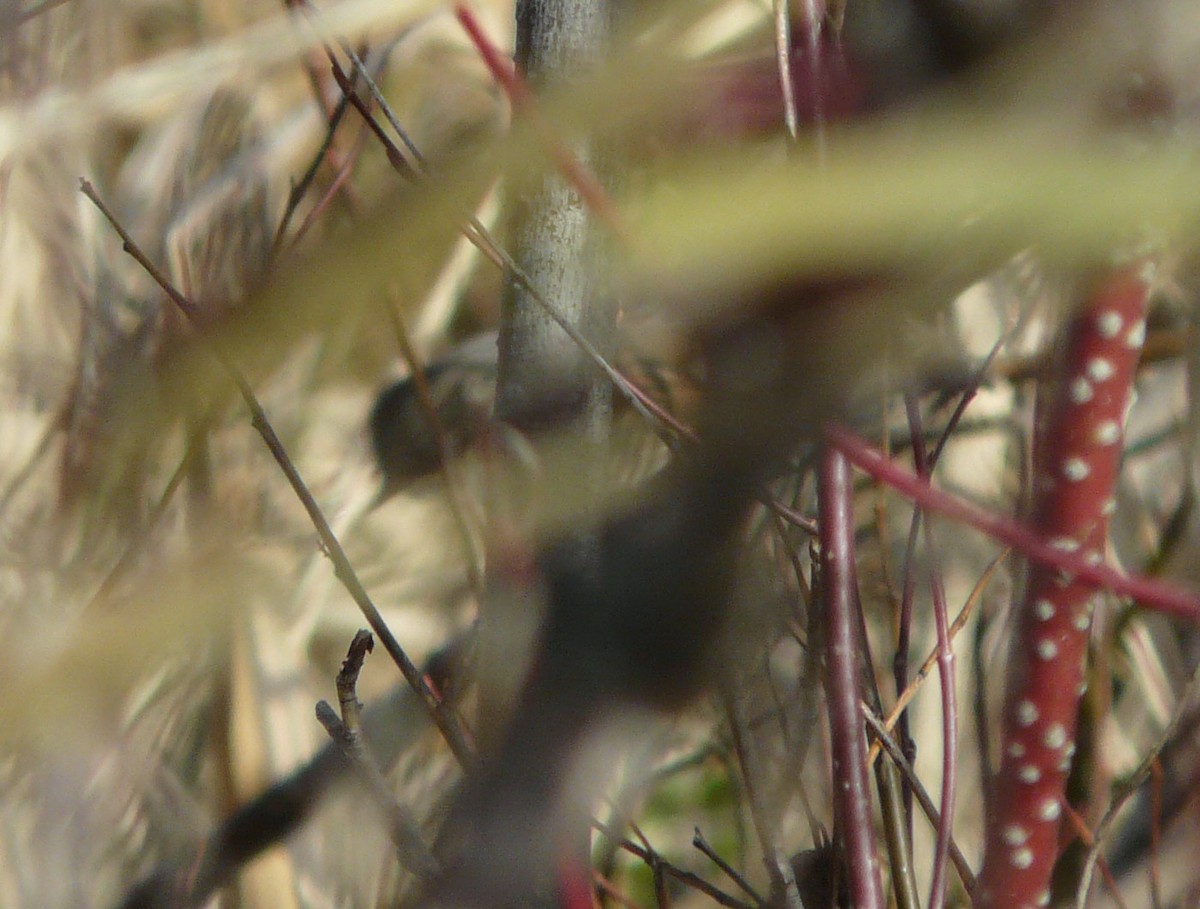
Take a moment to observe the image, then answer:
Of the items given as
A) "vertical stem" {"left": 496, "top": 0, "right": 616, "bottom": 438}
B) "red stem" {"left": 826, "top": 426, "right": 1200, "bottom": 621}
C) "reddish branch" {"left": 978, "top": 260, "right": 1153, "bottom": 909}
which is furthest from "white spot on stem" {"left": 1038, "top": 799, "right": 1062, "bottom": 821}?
"vertical stem" {"left": 496, "top": 0, "right": 616, "bottom": 438}

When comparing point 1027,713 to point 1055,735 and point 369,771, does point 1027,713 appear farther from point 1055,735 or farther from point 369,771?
point 369,771

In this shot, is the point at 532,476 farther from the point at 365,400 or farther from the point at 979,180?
the point at 365,400

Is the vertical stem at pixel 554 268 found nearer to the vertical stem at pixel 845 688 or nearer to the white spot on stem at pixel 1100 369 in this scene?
the vertical stem at pixel 845 688

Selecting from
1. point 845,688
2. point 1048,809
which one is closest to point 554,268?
point 845,688

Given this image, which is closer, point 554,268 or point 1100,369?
point 1100,369

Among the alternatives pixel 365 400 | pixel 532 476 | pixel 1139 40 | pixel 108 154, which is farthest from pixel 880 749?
pixel 108 154

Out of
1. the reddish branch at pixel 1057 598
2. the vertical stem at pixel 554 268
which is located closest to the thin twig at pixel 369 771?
the vertical stem at pixel 554 268
